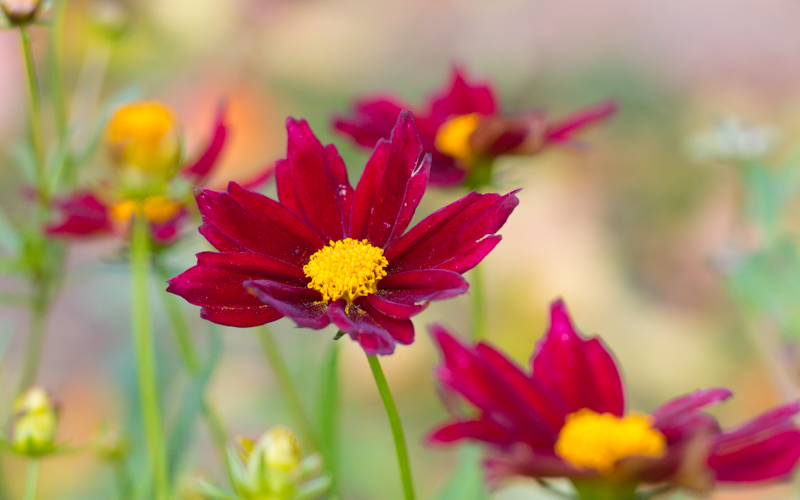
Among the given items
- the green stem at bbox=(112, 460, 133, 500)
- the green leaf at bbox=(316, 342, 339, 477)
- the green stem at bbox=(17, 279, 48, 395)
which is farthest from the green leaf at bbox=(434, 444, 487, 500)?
the green stem at bbox=(17, 279, 48, 395)

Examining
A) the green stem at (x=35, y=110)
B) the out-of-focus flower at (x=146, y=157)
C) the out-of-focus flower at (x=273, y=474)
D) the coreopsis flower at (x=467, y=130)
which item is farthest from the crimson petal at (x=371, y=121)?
the out-of-focus flower at (x=273, y=474)

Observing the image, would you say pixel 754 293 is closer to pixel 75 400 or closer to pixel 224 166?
pixel 75 400

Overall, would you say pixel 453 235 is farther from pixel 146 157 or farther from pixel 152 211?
pixel 152 211

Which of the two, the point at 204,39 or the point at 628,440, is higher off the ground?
the point at 204,39

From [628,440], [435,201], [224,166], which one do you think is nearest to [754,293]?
[628,440]

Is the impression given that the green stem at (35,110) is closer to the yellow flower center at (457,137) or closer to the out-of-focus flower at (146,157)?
the out-of-focus flower at (146,157)

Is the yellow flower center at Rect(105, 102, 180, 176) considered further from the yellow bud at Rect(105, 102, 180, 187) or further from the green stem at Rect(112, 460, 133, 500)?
the green stem at Rect(112, 460, 133, 500)
